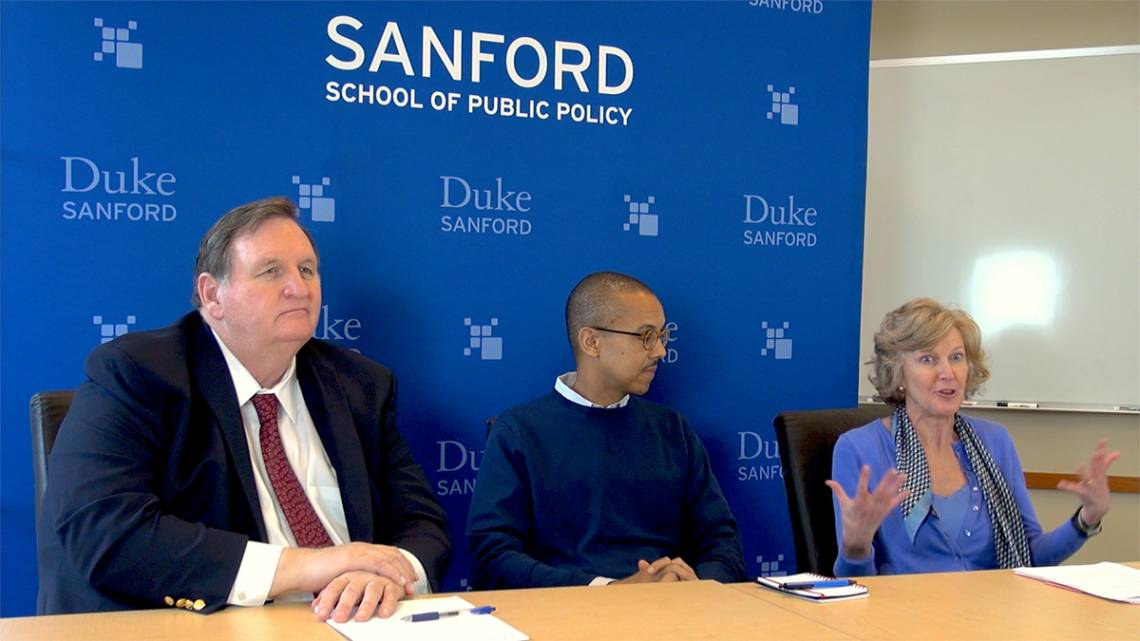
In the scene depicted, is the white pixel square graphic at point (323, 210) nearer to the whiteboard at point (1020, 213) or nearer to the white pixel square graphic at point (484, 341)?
the white pixel square graphic at point (484, 341)

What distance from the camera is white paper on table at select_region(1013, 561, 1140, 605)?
2027mm

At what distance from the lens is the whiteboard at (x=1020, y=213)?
434 cm

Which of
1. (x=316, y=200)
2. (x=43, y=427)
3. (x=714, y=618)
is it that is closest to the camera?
(x=714, y=618)

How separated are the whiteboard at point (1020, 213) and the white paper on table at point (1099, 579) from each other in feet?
7.41

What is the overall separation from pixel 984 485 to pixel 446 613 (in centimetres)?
170

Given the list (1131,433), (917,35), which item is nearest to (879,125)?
(917,35)

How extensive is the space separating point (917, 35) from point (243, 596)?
385cm

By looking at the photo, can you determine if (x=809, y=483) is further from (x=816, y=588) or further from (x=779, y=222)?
(x=779, y=222)

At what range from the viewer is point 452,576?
326 centimetres

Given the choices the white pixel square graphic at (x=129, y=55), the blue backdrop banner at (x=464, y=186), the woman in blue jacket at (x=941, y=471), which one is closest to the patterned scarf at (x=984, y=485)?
the woman in blue jacket at (x=941, y=471)

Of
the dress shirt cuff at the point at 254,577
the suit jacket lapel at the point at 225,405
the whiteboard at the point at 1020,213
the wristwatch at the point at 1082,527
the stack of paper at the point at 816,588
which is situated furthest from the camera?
the whiteboard at the point at 1020,213

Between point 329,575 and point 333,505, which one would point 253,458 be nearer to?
point 333,505

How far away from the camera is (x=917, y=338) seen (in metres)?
2.86

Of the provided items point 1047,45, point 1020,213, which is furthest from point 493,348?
point 1047,45
